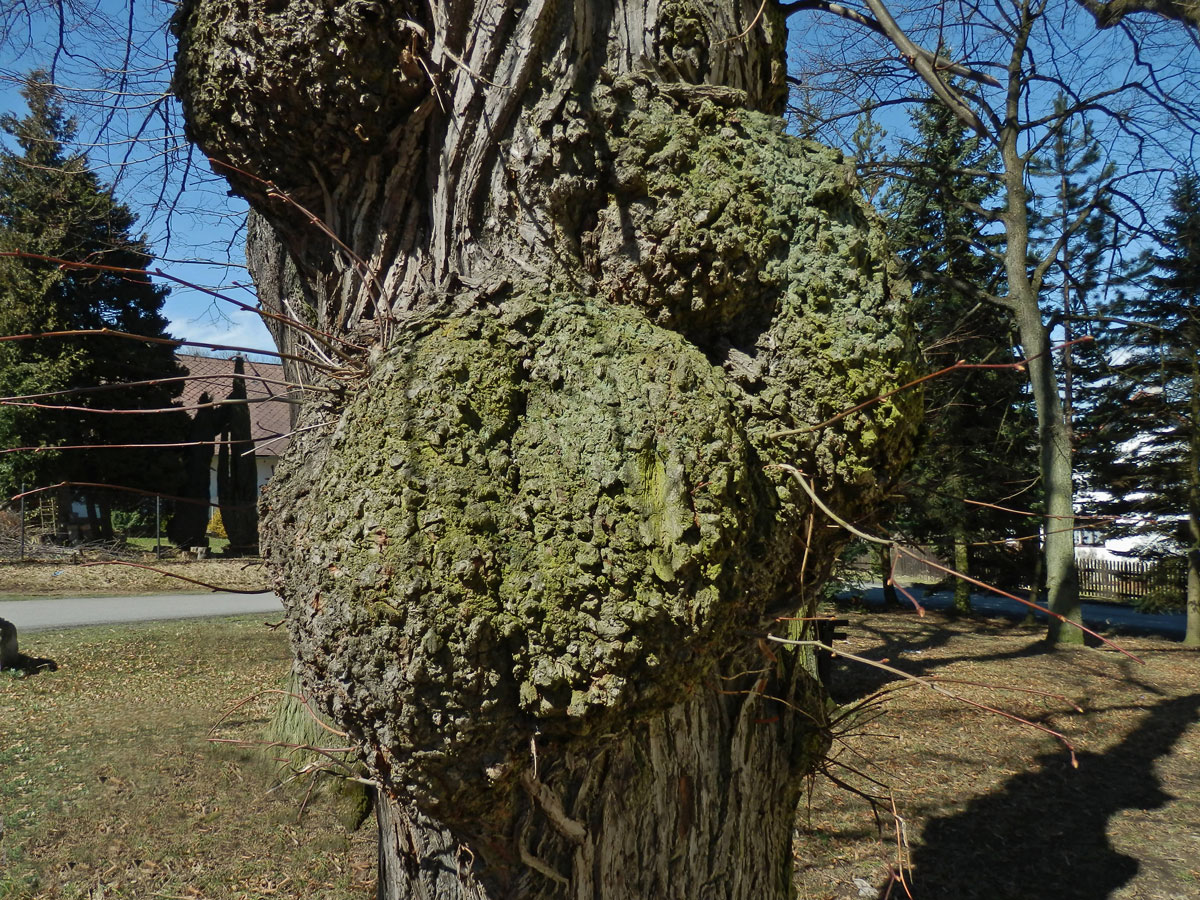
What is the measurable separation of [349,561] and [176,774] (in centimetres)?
509

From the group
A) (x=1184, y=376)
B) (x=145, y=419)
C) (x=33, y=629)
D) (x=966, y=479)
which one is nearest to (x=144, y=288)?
(x=145, y=419)

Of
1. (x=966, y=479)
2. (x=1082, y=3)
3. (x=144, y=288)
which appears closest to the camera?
(x=1082, y=3)

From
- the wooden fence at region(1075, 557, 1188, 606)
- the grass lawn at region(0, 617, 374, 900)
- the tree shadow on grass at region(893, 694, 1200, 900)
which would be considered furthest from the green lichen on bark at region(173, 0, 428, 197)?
the wooden fence at region(1075, 557, 1188, 606)

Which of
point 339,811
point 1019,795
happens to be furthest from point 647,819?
point 1019,795

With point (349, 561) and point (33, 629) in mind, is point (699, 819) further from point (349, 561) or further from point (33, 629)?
point (33, 629)

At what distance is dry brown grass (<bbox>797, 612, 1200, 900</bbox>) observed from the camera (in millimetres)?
5047

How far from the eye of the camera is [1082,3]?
6254mm

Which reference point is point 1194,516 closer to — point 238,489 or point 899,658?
point 899,658

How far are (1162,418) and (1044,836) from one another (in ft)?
37.9

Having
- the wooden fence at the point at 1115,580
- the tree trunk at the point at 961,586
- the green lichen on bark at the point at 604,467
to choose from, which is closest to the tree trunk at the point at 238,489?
the tree trunk at the point at 961,586

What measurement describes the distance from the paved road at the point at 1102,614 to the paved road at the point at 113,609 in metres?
11.6

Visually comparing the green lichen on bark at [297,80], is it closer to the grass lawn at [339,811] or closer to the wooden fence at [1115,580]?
the grass lawn at [339,811]

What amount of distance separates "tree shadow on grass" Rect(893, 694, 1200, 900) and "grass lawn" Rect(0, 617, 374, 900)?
12.4 feet

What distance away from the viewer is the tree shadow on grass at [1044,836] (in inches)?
198
